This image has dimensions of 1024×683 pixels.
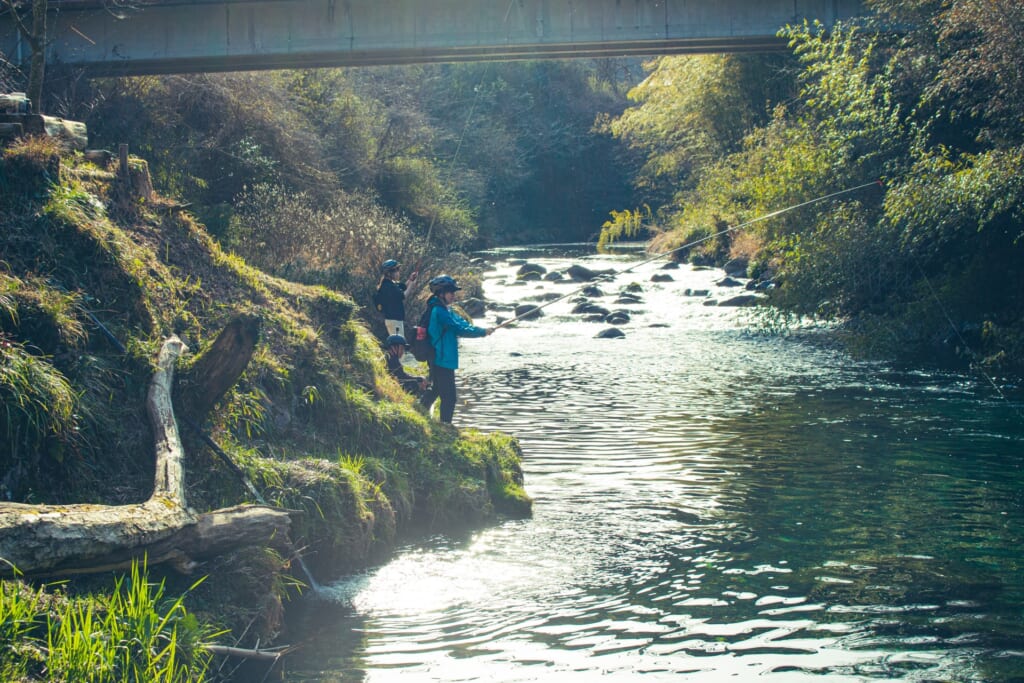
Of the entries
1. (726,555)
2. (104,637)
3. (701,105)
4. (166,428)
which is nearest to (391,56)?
(701,105)

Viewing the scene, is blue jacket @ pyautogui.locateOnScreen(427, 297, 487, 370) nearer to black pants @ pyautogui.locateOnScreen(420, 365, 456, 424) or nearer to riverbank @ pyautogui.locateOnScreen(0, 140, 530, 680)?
black pants @ pyautogui.locateOnScreen(420, 365, 456, 424)

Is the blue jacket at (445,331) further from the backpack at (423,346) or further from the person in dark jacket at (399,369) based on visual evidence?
the person in dark jacket at (399,369)

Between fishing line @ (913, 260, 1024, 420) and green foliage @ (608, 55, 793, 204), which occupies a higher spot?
green foliage @ (608, 55, 793, 204)

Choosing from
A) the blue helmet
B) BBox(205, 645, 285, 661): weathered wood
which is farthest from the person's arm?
BBox(205, 645, 285, 661): weathered wood

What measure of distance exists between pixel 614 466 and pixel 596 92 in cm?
4955

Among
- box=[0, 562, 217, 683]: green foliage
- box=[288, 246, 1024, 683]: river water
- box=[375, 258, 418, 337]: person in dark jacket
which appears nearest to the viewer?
box=[0, 562, 217, 683]: green foliage

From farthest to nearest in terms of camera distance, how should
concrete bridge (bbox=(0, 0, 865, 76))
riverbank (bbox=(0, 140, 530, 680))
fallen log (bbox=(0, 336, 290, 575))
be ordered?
concrete bridge (bbox=(0, 0, 865, 76)) < riverbank (bbox=(0, 140, 530, 680)) < fallen log (bbox=(0, 336, 290, 575))

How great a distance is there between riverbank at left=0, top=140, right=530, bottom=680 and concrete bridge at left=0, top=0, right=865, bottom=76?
1394 centimetres

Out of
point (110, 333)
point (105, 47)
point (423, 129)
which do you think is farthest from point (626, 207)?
point (110, 333)

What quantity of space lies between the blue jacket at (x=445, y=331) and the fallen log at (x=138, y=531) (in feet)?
11.6

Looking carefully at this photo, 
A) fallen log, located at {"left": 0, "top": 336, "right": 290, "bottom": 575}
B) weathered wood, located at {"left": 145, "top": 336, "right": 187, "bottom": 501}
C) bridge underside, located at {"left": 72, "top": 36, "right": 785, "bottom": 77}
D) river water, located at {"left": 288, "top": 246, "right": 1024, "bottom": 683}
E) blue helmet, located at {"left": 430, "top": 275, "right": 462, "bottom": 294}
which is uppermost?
bridge underside, located at {"left": 72, "top": 36, "right": 785, "bottom": 77}

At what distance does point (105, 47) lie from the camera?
910 inches

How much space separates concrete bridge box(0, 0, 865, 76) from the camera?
23156 mm

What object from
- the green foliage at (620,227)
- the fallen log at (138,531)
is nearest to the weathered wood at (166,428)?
the fallen log at (138,531)
